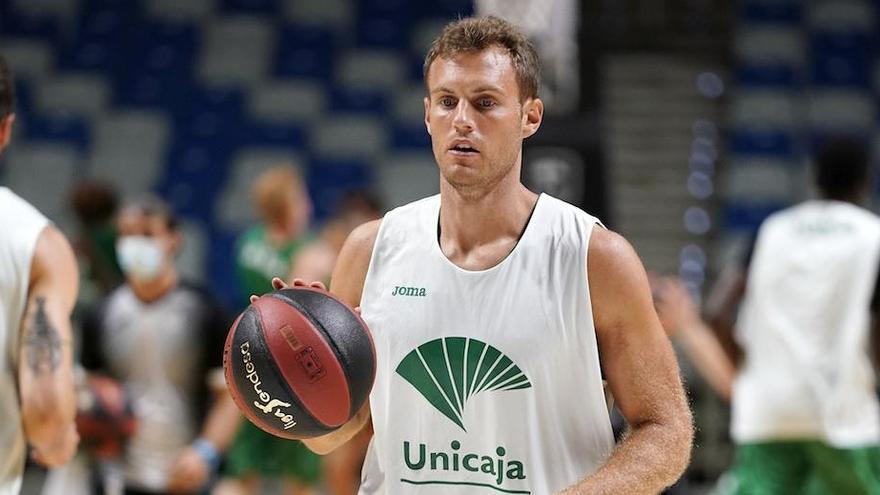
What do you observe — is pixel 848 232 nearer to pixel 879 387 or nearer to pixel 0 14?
pixel 879 387

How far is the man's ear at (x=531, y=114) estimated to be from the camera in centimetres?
326

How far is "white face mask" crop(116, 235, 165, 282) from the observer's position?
6.30m

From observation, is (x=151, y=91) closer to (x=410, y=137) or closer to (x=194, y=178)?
(x=194, y=178)

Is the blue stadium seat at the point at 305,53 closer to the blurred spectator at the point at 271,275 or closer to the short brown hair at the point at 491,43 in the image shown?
the blurred spectator at the point at 271,275

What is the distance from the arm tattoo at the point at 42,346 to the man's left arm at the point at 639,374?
58.1 inches

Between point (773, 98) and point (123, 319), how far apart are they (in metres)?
8.19

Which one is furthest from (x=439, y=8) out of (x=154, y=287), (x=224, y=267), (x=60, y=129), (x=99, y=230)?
(x=154, y=287)

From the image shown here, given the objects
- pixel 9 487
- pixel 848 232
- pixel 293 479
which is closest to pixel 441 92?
pixel 9 487

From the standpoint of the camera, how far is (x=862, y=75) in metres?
13.1

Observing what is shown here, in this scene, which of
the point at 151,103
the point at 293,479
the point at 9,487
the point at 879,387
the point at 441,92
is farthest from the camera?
the point at 151,103

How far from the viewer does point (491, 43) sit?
10.4ft

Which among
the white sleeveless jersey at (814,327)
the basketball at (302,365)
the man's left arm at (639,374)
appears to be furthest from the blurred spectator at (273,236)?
the man's left arm at (639,374)

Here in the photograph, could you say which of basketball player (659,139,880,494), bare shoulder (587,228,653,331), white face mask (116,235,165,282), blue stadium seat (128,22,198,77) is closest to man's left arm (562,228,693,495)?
bare shoulder (587,228,653,331)

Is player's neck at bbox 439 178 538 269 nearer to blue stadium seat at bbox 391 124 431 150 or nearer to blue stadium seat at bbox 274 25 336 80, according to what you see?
blue stadium seat at bbox 391 124 431 150
